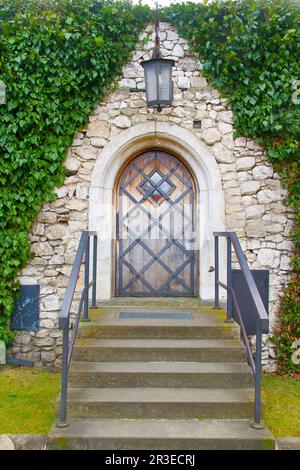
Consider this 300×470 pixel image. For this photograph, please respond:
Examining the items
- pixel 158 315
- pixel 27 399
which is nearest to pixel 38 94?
pixel 158 315

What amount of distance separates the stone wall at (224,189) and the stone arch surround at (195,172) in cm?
9

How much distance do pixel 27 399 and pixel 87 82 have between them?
11.7ft

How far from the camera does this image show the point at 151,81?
4.23 meters

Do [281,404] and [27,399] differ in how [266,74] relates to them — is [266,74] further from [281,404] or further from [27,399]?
[27,399]

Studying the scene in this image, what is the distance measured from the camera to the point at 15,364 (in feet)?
15.1

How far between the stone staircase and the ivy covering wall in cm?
152

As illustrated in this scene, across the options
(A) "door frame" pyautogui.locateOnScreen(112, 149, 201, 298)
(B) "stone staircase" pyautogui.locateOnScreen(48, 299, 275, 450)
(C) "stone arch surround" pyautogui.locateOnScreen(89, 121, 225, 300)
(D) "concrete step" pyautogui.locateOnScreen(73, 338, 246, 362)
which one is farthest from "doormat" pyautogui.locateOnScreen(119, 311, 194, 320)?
(A) "door frame" pyautogui.locateOnScreen(112, 149, 201, 298)

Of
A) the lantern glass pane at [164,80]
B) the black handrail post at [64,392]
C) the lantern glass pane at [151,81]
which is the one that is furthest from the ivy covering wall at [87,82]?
the black handrail post at [64,392]

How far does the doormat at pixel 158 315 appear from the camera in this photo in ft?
13.0

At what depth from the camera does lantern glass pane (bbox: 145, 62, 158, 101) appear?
4.15m

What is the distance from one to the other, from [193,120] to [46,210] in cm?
→ 214

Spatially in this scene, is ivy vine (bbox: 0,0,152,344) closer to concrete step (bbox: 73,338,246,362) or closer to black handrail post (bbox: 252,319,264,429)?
concrete step (bbox: 73,338,246,362)
